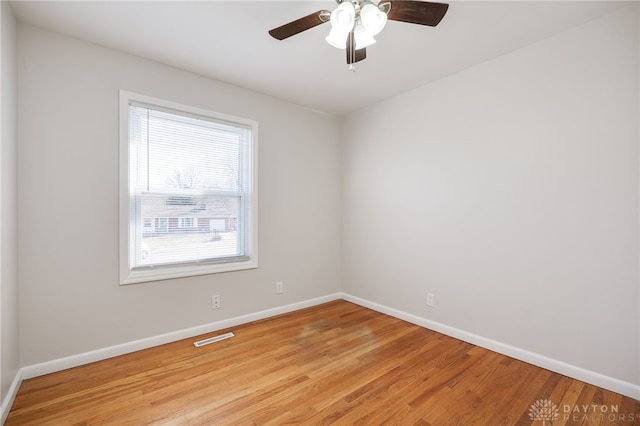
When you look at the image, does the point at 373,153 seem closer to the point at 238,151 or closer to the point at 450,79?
the point at 450,79

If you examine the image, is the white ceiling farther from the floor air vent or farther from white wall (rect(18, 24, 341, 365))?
the floor air vent

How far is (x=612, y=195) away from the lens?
1.97m

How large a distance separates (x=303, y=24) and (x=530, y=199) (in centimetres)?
213

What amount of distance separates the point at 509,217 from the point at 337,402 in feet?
6.48

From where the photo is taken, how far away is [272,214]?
3.39m

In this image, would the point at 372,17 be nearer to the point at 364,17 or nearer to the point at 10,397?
the point at 364,17

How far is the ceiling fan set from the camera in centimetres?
154

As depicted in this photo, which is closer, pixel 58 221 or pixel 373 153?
pixel 58 221

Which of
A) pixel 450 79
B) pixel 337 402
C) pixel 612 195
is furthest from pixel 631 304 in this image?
pixel 450 79

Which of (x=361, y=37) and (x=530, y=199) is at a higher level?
(x=361, y=37)

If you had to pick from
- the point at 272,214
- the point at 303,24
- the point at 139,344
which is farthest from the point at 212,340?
the point at 303,24

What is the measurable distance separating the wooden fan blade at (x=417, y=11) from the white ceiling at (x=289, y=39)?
0.45 m

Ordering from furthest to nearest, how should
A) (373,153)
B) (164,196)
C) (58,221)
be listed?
1. (373,153)
2. (164,196)
3. (58,221)

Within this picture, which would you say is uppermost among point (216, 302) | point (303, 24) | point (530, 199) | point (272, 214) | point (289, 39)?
point (289, 39)
